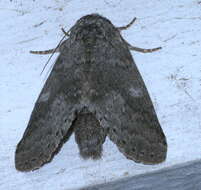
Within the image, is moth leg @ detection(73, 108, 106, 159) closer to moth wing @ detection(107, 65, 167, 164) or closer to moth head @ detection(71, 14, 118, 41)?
moth wing @ detection(107, 65, 167, 164)

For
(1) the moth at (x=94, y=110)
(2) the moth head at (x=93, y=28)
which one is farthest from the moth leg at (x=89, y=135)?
(2) the moth head at (x=93, y=28)

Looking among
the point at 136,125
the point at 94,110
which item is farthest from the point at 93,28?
the point at 136,125

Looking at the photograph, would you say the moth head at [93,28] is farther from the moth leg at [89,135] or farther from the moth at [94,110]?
the moth leg at [89,135]

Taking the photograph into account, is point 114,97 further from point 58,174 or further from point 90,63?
point 58,174

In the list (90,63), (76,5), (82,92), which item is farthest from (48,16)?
(82,92)

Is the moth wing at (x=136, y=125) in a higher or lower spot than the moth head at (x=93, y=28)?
lower

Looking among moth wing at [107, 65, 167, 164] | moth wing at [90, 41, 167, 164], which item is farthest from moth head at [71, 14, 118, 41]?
moth wing at [107, 65, 167, 164]
